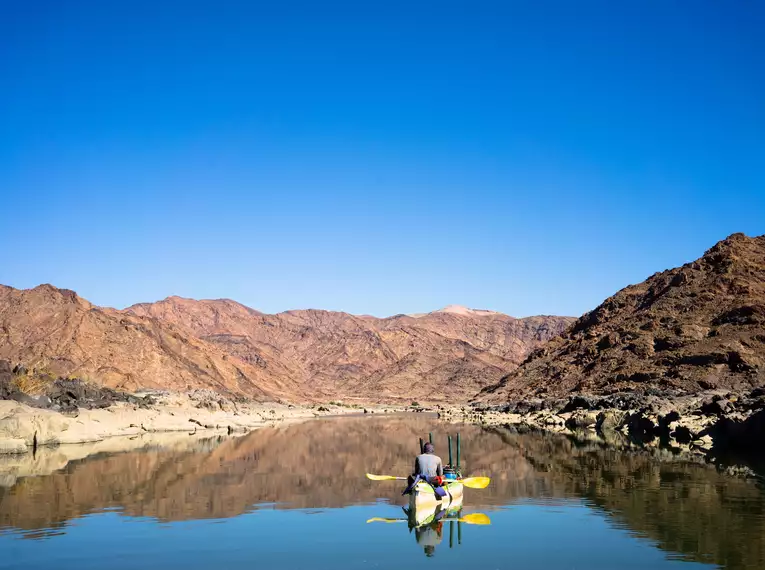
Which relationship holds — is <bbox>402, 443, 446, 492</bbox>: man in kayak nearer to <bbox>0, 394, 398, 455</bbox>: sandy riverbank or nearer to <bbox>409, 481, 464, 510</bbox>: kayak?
<bbox>409, 481, 464, 510</bbox>: kayak

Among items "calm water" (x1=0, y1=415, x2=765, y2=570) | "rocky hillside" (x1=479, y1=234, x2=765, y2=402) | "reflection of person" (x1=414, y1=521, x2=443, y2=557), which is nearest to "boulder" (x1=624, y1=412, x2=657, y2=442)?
"calm water" (x1=0, y1=415, x2=765, y2=570)

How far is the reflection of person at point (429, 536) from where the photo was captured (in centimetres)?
1697

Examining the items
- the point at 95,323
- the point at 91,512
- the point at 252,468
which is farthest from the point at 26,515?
the point at 95,323

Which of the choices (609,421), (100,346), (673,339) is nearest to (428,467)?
(609,421)

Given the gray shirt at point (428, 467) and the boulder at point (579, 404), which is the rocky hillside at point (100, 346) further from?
the gray shirt at point (428, 467)

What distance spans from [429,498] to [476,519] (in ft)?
4.41

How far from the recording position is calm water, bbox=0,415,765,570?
628 inches

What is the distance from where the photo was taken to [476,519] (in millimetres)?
19844

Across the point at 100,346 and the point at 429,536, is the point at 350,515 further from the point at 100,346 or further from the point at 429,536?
the point at 100,346

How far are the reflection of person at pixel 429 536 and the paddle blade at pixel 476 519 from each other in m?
0.66

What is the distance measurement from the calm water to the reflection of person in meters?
0.03

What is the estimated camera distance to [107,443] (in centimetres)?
4588

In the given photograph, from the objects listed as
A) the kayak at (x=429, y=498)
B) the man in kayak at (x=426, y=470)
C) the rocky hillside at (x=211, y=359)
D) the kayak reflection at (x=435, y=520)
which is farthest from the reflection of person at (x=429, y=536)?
the rocky hillside at (x=211, y=359)

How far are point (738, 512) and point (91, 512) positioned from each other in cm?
1778
